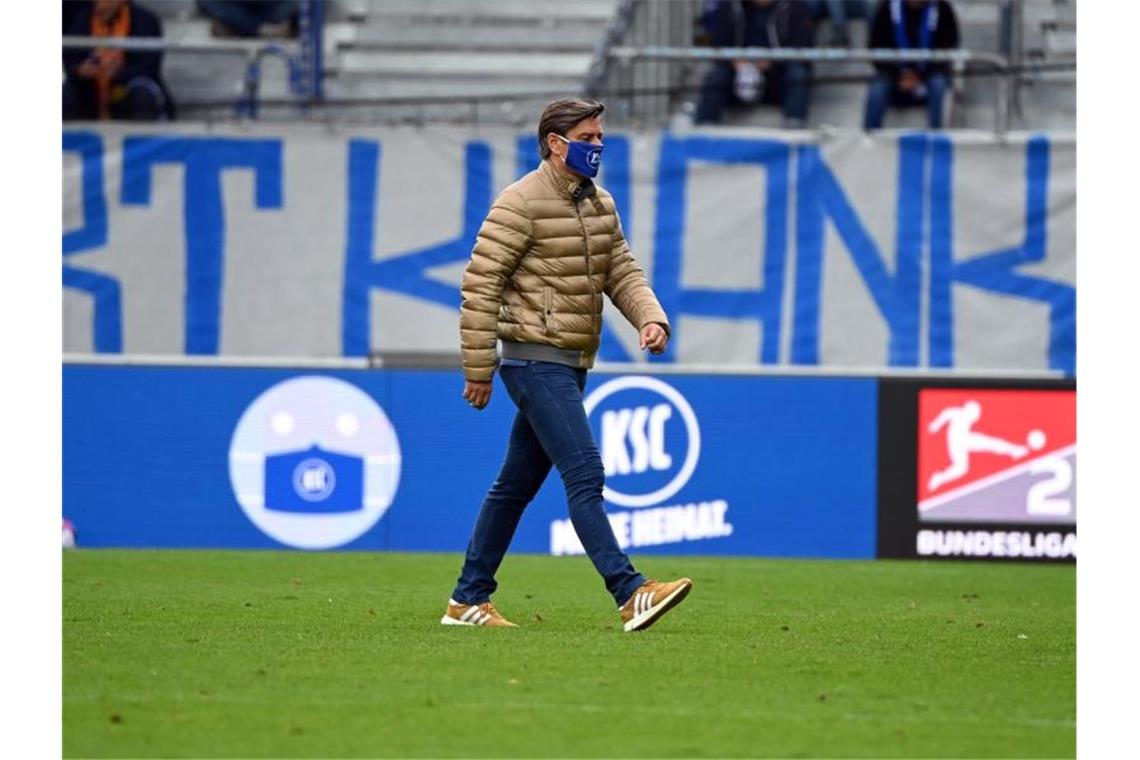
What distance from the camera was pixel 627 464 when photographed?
15.1 metres

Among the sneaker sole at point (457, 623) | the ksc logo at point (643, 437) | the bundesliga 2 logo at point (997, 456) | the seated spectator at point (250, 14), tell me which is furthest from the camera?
the seated spectator at point (250, 14)

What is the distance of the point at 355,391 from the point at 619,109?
5.15 metres

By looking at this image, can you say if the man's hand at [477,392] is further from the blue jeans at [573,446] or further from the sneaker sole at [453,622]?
the sneaker sole at [453,622]

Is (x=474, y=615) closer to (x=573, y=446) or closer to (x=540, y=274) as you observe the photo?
(x=573, y=446)

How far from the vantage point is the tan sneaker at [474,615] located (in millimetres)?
9305

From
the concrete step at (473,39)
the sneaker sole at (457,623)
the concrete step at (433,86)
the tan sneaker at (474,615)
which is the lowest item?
the sneaker sole at (457,623)

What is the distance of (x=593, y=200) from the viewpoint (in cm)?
905

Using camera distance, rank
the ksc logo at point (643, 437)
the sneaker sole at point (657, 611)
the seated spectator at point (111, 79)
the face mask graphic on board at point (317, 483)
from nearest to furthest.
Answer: the sneaker sole at point (657, 611) < the ksc logo at point (643, 437) < the face mask graphic on board at point (317, 483) < the seated spectator at point (111, 79)

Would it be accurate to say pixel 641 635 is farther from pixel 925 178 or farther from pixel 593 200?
pixel 925 178

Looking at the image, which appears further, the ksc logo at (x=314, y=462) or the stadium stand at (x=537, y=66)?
the stadium stand at (x=537, y=66)

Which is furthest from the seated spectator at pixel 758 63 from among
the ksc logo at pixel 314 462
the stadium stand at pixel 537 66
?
the ksc logo at pixel 314 462

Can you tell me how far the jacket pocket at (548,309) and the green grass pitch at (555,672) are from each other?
1.26 m

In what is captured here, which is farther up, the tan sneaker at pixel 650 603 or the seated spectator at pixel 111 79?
the seated spectator at pixel 111 79
